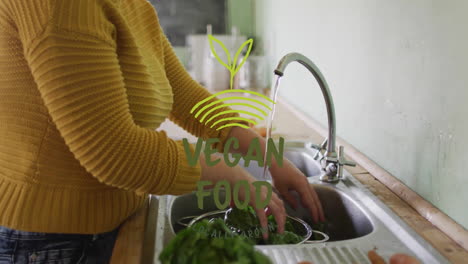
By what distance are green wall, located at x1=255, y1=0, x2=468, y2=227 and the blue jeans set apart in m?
0.61

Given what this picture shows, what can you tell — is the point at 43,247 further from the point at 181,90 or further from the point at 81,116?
the point at 181,90

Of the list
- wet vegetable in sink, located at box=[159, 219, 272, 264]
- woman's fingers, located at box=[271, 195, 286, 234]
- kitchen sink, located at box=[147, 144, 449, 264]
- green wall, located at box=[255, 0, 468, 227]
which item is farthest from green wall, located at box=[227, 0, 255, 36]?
wet vegetable in sink, located at box=[159, 219, 272, 264]

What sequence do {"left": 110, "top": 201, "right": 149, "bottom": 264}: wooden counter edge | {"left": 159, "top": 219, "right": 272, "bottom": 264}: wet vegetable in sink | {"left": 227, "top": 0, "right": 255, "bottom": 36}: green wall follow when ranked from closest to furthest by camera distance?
{"left": 159, "top": 219, "right": 272, "bottom": 264}: wet vegetable in sink < {"left": 110, "top": 201, "right": 149, "bottom": 264}: wooden counter edge < {"left": 227, "top": 0, "right": 255, "bottom": 36}: green wall

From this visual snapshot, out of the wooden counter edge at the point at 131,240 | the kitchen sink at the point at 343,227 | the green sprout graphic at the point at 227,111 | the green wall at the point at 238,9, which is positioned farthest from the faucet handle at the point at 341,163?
the green wall at the point at 238,9

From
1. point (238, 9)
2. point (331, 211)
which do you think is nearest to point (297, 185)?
point (331, 211)

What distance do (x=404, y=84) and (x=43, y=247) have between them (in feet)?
2.41

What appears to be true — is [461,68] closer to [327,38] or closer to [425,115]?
[425,115]

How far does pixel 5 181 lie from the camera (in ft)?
2.26

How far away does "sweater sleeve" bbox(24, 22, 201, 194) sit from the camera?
21.5 inches

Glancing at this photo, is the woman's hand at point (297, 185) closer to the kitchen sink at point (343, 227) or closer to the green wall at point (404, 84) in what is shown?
the kitchen sink at point (343, 227)

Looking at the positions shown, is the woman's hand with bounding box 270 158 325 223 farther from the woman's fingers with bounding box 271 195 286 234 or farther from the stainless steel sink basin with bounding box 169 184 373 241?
the woman's fingers with bounding box 271 195 286 234

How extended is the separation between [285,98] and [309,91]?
301 mm

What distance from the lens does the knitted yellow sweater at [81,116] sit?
55 centimetres

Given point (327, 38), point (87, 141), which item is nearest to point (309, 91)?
point (327, 38)
